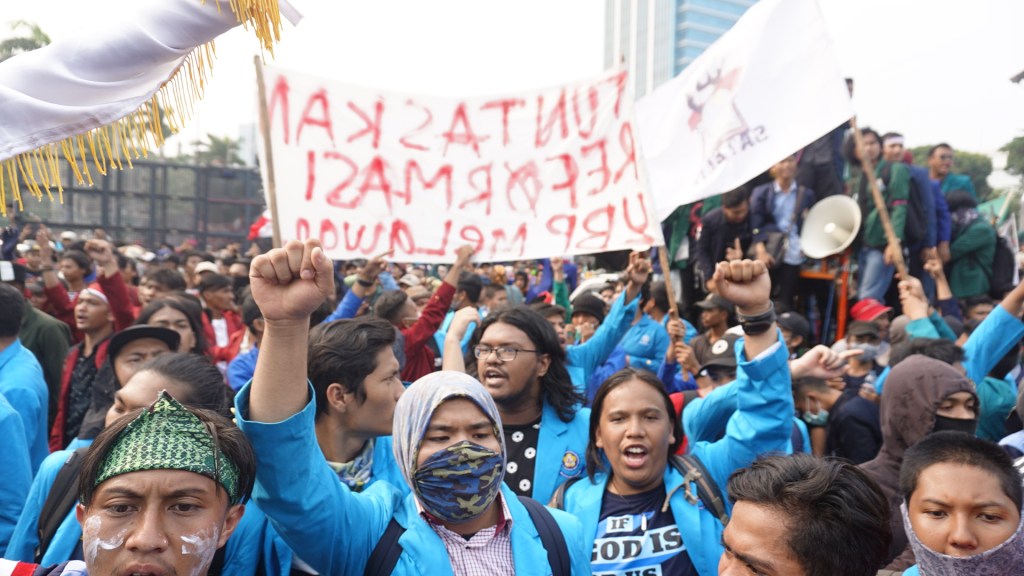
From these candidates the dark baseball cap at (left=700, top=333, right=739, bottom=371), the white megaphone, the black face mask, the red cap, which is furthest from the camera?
the white megaphone

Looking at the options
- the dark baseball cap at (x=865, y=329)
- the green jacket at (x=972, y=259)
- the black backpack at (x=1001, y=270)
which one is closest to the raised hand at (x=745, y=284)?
the dark baseball cap at (x=865, y=329)

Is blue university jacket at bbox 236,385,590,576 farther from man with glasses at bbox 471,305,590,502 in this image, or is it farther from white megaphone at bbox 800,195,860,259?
white megaphone at bbox 800,195,860,259

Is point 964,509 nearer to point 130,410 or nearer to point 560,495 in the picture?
point 560,495

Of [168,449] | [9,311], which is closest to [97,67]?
[168,449]

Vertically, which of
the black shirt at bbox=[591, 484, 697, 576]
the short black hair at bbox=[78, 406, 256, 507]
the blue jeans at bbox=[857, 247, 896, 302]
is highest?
the blue jeans at bbox=[857, 247, 896, 302]

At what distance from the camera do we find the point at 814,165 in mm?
8086

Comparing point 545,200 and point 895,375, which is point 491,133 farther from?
point 895,375

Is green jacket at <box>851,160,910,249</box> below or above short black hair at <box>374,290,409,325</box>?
above

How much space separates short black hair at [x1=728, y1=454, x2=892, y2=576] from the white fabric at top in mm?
1580

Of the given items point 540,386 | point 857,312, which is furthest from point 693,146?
point 540,386

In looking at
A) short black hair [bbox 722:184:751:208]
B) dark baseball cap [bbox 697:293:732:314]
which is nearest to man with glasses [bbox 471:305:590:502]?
dark baseball cap [bbox 697:293:732:314]

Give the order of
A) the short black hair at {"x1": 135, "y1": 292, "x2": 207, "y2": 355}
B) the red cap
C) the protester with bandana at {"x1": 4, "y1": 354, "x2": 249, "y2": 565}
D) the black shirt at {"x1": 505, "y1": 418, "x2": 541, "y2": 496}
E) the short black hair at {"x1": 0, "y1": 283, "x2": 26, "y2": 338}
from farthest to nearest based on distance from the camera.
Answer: the red cap < the short black hair at {"x1": 135, "y1": 292, "x2": 207, "y2": 355} < the short black hair at {"x1": 0, "y1": 283, "x2": 26, "y2": 338} < the black shirt at {"x1": 505, "y1": 418, "x2": 541, "y2": 496} < the protester with bandana at {"x1": 4, "y1": 354, "x2": 249, "y2": 565}

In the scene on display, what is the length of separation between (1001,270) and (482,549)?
7655mm

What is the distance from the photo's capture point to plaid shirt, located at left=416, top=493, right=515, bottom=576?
6.88 ft
